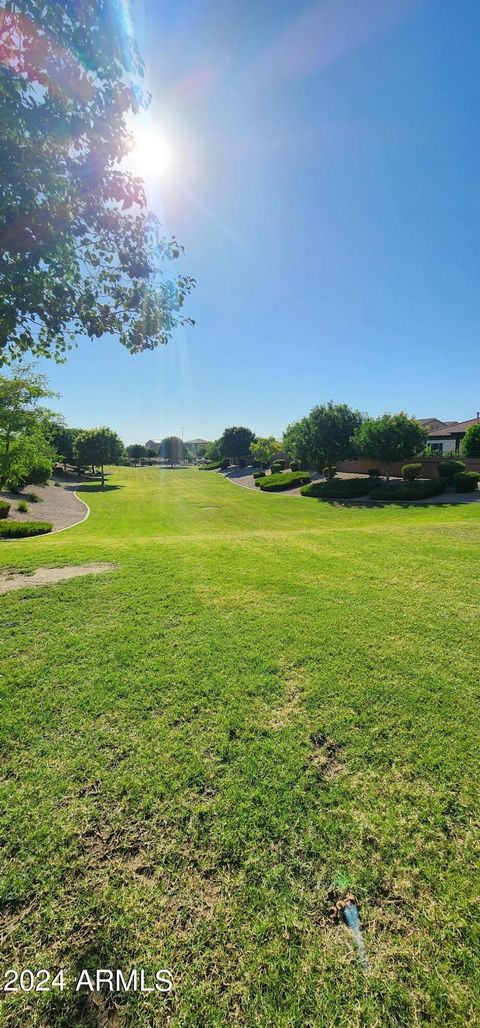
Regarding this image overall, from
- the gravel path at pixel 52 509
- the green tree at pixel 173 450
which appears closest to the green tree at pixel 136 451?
the green tree at pixel 173 450

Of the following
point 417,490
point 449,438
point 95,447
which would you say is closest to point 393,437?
point 417,490

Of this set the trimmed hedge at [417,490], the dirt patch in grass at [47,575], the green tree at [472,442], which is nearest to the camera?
the dirt patch in grass at [47,575]

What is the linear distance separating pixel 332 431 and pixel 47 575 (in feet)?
93.0

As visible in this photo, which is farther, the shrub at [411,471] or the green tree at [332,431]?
the green tree at [332,431]

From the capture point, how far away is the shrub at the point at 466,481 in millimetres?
23578

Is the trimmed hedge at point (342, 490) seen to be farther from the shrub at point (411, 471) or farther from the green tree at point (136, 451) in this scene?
the green tree at point (136, 451)

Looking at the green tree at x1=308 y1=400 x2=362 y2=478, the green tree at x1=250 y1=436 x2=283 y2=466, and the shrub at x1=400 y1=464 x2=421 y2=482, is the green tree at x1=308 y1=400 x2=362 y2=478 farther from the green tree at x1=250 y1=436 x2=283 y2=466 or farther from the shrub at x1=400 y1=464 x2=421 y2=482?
the green tree at x1=250 y1=436 x2=283 y2=466

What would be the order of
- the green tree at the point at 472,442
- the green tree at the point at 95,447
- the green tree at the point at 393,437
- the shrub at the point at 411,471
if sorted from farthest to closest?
1. the green tree at the point at 95,447
2. the green tree at the point at 472,442
3. the shrub at the point at 411,471
4. the green tree at the point at 393,437

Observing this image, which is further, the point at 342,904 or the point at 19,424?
the point at 19,424

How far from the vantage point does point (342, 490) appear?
97.4 feet

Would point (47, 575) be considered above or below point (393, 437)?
below

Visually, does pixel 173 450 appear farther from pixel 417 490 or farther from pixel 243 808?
pixel 243 808

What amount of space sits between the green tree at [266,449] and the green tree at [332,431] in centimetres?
2477

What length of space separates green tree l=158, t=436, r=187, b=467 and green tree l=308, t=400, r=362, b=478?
244 feet
